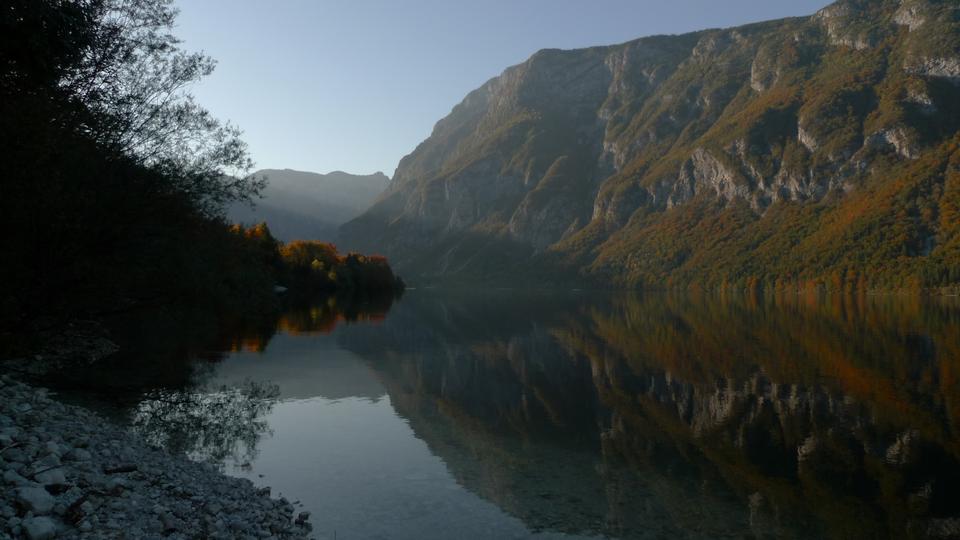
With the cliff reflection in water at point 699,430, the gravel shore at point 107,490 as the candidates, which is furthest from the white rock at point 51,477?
the cliff reflection in water at point 699,430

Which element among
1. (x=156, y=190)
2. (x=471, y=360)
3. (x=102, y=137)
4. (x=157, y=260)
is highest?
(x=102, y=137)

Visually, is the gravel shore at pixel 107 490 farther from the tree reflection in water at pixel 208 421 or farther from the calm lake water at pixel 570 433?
the tree reflection in water at pixel 208 421

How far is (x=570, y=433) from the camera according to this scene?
81.9 ft

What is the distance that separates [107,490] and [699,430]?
2110 cm

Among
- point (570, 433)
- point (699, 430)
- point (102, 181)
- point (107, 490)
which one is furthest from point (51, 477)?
point (699, 430)

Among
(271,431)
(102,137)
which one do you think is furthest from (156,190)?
(271,431)

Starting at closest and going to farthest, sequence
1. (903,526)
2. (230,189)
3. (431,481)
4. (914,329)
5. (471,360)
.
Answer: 1. (903,526)
2. (431,481)
3. (230,189)
4. (471,360)
5. (914,329)

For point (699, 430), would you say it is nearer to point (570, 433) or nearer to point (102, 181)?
point (570, 433)

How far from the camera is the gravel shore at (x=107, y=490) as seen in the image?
1067 cm

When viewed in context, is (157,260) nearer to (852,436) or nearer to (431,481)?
(431,481)

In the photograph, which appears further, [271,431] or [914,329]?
[914,329]

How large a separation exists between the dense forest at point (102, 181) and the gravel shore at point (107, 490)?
3.60 metres

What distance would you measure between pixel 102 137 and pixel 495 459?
18565 millimetres

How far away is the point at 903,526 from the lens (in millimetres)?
15711
